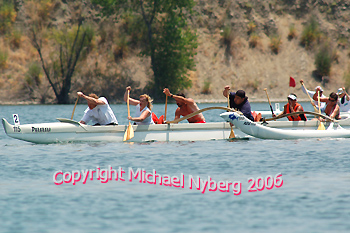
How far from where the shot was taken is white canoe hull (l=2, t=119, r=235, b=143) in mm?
15938

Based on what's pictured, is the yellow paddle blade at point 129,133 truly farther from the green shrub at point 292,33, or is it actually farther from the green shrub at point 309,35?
the green shrub at point 292,33

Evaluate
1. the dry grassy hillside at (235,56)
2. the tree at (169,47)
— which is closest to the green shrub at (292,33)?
the dry grassy hillside at (235,56)

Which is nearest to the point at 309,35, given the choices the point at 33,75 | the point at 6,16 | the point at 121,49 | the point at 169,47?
the point at 169,47

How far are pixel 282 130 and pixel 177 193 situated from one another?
8.50m

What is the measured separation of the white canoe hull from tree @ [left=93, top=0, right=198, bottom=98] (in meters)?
30.7

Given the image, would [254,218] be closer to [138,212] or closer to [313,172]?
[138,212]

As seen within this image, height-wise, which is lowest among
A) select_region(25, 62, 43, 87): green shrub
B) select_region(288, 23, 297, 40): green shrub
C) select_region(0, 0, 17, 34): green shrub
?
select_region(25, 62, 43, 87): green shrub

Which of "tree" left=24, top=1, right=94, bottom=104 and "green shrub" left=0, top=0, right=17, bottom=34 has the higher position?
"green shrub" left=0, top=0, right=17, bottom=34

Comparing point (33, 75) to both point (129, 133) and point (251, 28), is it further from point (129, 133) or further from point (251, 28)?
point (129, 133)

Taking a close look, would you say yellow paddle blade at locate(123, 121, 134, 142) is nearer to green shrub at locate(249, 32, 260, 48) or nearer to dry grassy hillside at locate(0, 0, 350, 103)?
dry grassy hillside at locate(0, 0, 350, 103)

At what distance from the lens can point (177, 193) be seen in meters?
9.84

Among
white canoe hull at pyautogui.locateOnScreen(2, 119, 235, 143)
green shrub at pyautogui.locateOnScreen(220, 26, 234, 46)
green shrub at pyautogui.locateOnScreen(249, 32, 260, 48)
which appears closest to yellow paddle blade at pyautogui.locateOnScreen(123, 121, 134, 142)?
white canoe hull at pyautogui.locateOnScreen(2, 119, 235, 143)

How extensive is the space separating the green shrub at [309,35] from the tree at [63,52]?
19.3 m

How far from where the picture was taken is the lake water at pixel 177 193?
26.3 ft
